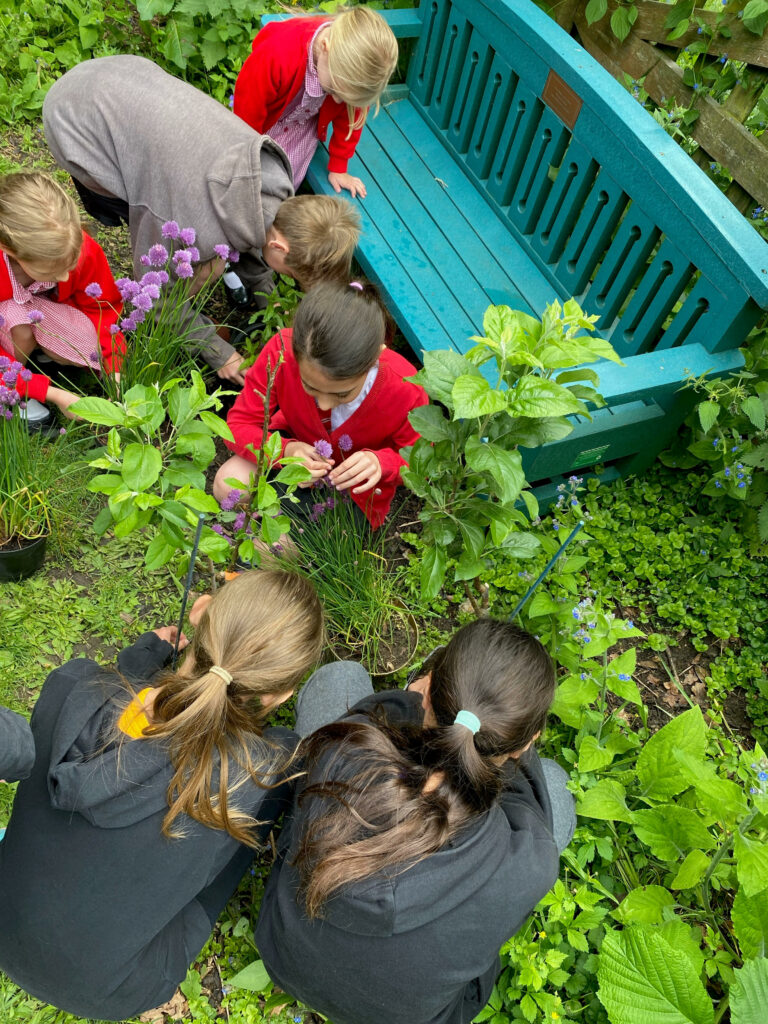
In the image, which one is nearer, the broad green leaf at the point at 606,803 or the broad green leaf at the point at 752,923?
the broad green leaf at the point at 752,923

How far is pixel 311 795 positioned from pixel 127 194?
224cm

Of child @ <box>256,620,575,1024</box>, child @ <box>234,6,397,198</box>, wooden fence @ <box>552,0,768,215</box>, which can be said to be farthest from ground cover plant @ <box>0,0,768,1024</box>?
wooden fence @ <box>552,0,768,215</box>

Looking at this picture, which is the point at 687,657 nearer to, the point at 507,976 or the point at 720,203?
the point at 507,976

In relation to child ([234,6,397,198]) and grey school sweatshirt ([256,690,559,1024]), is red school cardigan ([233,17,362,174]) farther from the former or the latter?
grey school sweatshirt ([256,690,559,1024])

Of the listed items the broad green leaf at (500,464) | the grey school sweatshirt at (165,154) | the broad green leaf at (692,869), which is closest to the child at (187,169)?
the grey school sweatshirt at (165,154)

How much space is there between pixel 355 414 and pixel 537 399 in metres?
0.99

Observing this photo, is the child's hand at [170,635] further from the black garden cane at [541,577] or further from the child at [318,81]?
the child at [318,81]

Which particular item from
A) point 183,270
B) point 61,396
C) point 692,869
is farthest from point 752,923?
point 61,396

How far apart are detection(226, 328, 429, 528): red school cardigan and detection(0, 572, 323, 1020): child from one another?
2.79ft

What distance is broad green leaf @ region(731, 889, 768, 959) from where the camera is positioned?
1749mm

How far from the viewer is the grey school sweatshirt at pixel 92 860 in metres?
1.46

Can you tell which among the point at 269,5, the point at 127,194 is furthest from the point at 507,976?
the point at 269,5

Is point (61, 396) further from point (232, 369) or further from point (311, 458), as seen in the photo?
point (311, 458)

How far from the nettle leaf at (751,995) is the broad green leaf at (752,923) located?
0.52 ft
